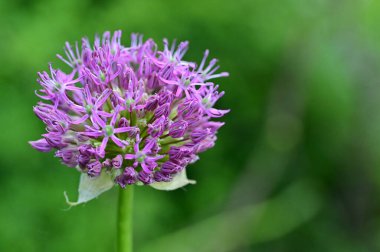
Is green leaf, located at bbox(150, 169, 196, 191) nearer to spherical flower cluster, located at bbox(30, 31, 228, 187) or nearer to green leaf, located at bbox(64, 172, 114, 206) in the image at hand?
spherical flower cluster, located at bbox(30, 31, 228, 187)

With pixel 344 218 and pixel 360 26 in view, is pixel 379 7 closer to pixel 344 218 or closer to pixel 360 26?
pixel 360 26

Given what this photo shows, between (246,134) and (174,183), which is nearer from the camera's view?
(174,183)

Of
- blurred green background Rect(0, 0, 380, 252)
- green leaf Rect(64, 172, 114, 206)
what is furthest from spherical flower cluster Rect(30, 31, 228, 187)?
blurred green background Rect(0, 0, 380, 252)

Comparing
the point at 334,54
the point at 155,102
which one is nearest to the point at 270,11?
the point at 334,54

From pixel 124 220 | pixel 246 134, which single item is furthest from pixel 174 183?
pixel 246 134

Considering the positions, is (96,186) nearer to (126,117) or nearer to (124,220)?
(124,220)
